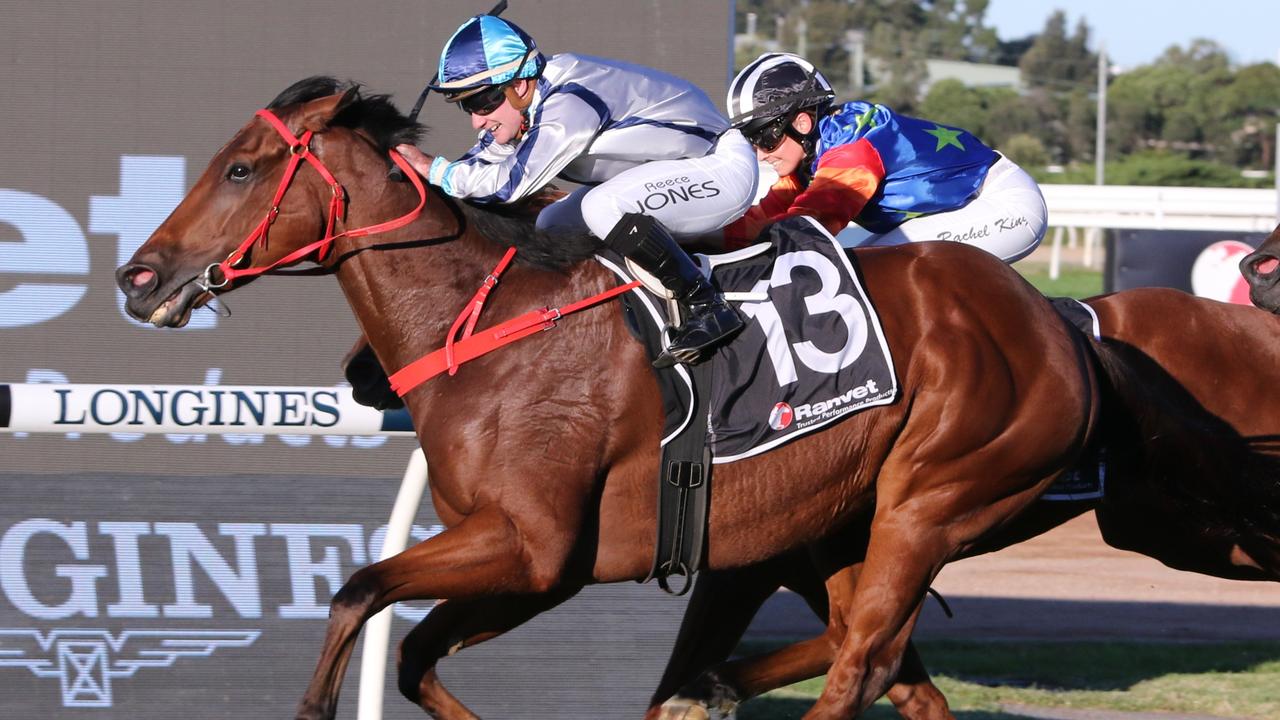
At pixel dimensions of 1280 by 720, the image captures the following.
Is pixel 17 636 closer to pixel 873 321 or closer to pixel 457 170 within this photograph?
pixel 457 170

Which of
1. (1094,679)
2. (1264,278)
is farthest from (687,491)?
(1094,679)

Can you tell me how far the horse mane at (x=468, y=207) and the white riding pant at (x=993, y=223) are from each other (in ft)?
3.24

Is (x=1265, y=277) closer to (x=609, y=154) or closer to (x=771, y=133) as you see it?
(x=771, y=133)

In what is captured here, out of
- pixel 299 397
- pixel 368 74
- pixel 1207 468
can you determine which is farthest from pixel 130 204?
pixel 1207 468

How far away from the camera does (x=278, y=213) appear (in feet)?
11.1

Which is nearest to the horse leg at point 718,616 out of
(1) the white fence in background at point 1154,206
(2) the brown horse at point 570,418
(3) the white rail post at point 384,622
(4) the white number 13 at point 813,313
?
(2) the brown horse at point 570,418

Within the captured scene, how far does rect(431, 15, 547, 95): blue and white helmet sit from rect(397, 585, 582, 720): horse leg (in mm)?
1144

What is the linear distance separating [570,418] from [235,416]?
998mm

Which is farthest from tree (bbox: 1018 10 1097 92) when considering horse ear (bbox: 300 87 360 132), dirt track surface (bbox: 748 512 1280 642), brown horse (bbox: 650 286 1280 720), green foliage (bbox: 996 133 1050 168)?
horse ear (bbox: 300 87 360 132)

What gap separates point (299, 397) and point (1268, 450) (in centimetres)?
252

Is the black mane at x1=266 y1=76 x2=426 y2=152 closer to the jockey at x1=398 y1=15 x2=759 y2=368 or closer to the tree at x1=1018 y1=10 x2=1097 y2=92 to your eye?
the jockey at x1=398 y1=15 x2=759 y2=368

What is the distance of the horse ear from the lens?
3.40 meters

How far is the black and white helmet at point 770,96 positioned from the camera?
3.99 m

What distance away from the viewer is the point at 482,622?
3.69 meters
